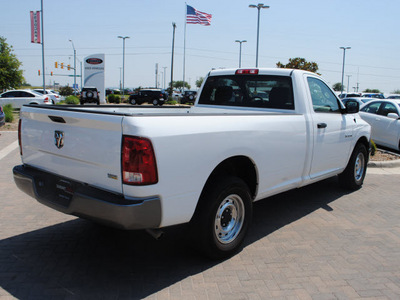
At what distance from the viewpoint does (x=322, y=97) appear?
5539 millimetres

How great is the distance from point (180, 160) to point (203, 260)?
1274 mm

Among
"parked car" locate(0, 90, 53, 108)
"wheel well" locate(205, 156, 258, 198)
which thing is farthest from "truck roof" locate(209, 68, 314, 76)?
"parked car" locate(0, 90, 53, 108)

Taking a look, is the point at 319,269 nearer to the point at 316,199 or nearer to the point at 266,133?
the point at 266,133

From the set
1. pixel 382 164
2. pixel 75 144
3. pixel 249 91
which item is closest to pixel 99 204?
pixel 75 144

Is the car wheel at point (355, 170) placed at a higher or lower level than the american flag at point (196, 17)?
lower

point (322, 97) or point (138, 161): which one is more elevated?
point (322, 97)

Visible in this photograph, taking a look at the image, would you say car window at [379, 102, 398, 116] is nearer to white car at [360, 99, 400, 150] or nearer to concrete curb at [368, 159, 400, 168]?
white car at [360, 99, 400, 150]

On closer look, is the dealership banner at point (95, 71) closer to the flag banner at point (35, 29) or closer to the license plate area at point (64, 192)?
the flag banner at point (35, 29)

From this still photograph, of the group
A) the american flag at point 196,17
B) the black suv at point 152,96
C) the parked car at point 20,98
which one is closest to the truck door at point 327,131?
the parked car at point 20,98

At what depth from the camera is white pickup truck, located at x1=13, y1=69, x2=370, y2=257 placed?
2.96 metres

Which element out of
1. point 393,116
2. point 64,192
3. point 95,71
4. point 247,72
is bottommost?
point 64,192

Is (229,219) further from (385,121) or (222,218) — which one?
(385,121)

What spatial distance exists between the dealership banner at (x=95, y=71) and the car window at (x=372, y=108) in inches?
1260

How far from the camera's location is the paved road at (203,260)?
327 centimetres
